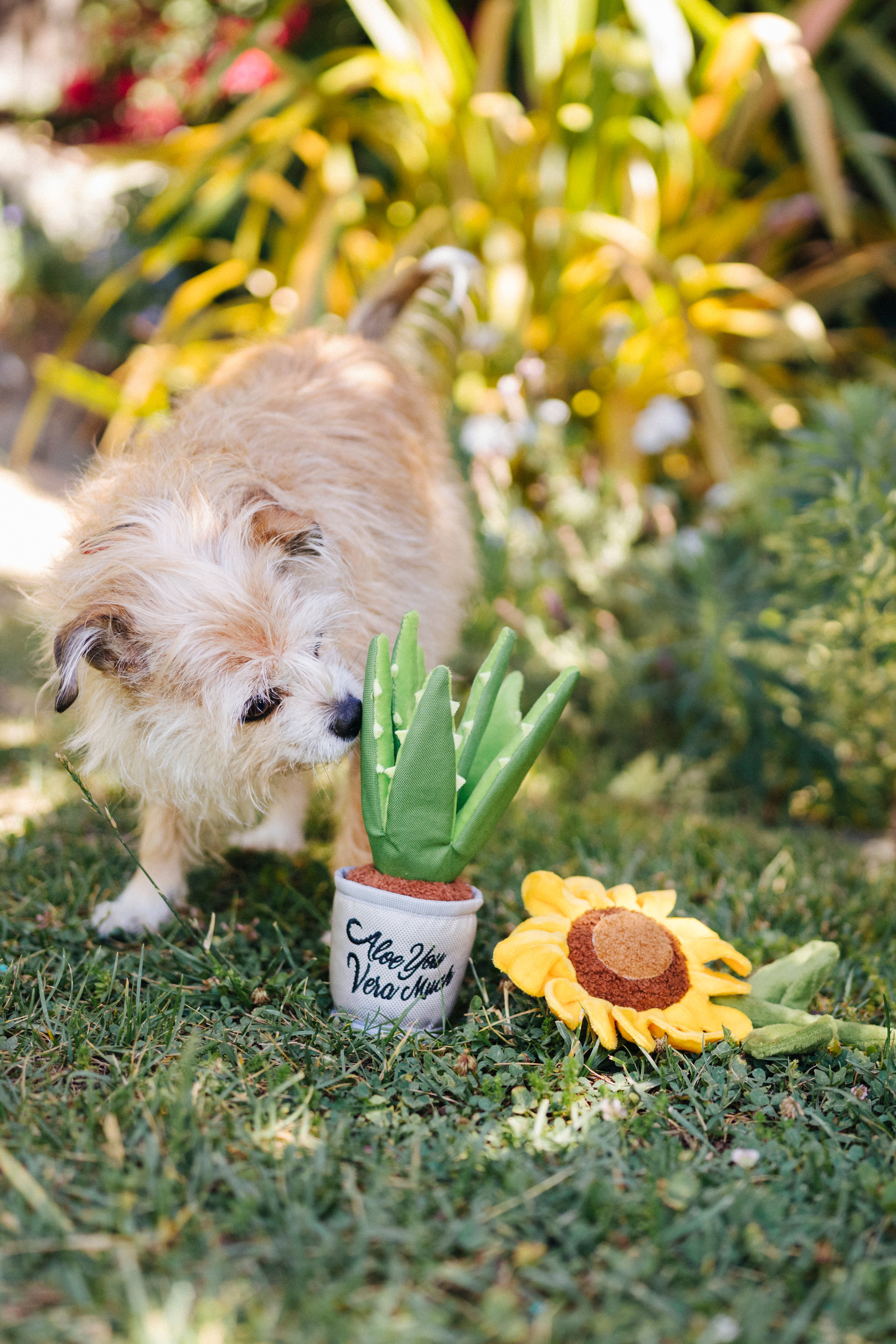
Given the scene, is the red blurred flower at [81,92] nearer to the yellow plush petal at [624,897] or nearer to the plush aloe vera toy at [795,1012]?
the yellow plush petal at [624,897]

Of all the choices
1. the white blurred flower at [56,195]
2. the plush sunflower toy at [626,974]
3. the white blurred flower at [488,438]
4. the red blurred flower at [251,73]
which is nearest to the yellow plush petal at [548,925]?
the plush sunflower toy at [626,974]

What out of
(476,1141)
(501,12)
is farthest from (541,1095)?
(501,12)

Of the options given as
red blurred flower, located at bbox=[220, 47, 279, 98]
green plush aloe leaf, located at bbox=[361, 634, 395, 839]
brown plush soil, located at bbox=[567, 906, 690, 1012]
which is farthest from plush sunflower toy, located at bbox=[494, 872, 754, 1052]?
red blurred flower, located at bbox=[220, 47, 279, 98]

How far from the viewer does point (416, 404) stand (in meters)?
2.80

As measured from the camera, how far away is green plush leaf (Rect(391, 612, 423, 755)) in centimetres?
185

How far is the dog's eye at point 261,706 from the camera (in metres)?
1.84

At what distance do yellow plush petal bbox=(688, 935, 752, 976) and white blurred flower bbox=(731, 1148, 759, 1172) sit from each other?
0.44 meters

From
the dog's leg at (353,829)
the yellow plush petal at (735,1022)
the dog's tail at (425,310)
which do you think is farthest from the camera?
the dog's tail at (425,310)

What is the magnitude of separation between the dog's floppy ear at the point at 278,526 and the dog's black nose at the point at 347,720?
0.35 m

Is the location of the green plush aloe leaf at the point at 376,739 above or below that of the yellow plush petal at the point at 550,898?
above

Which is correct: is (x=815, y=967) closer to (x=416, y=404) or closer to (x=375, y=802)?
(x=375, y=802)

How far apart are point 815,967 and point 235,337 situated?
5218 mm

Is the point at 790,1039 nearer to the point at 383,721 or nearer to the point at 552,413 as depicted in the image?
the point at 383,721

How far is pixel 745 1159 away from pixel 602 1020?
311 millimetres
